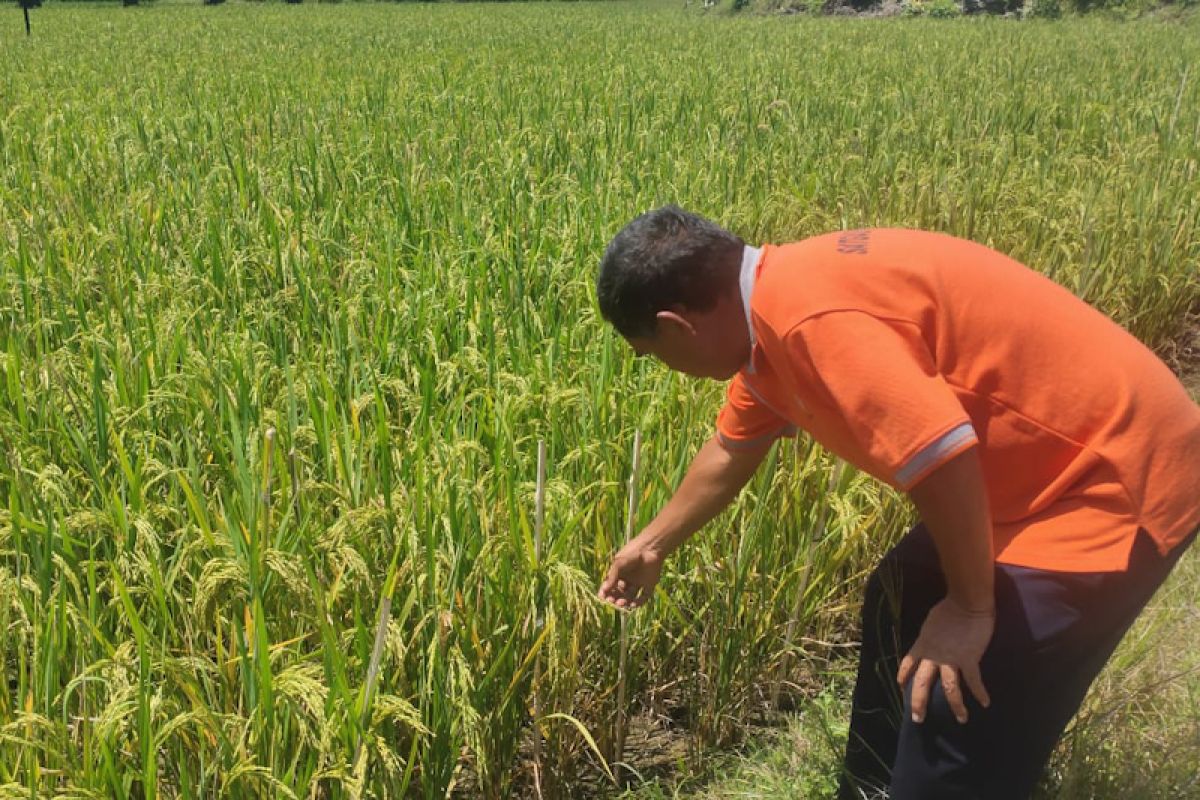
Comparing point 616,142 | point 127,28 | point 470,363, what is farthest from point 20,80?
point 127,28

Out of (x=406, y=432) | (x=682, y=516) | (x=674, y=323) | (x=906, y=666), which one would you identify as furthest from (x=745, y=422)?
(x=406, y=432)

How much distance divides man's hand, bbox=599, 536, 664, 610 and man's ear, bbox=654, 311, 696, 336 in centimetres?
47

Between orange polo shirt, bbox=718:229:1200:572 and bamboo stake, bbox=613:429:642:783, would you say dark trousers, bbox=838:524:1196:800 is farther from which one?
bamboo stake, bbox=613:429:642:783

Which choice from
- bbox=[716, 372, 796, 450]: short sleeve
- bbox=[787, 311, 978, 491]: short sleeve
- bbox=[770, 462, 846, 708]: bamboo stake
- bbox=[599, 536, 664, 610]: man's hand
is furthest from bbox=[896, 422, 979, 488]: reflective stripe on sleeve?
bbox=[770, 462, 846, 708]: bamboo stake

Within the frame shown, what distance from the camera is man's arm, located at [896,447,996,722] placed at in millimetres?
1230

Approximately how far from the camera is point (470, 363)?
2549 millimetres

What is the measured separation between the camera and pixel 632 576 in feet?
5.79

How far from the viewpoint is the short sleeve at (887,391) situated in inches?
46.9

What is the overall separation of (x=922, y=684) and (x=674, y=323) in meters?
0.56

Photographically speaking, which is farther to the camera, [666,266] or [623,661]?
[623,661]

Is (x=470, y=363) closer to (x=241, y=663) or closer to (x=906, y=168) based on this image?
(x=241, y=663)

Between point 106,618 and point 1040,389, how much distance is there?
150 cm

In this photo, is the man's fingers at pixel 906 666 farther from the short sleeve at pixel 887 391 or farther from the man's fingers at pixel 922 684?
the short sleeve at pixel 887 391

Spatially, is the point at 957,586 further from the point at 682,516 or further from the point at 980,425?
the point at 682,516
